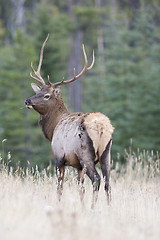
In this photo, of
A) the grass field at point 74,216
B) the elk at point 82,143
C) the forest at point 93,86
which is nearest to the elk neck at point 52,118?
the elk at point 82,143

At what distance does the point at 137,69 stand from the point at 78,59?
421 centimetres

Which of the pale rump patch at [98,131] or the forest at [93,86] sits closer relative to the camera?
the pale rump patch at [98,131]

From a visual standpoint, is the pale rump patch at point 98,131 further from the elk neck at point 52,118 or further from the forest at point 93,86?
the forest at point 93,86

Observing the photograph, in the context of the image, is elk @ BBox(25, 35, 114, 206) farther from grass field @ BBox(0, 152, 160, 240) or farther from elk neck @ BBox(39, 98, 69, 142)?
grass field @ BBox(0, 152, 160, 240)

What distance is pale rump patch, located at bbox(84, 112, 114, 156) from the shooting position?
7355 mm

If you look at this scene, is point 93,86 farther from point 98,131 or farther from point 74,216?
point 74,216

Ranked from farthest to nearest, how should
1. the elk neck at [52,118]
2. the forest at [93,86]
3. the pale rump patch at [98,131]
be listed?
the forest at [93,86]
the elk neck at [52,118]
the pale rump patch at [98,131]

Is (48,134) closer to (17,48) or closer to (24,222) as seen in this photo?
(24,222)

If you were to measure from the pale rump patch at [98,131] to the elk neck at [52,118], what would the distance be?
1542 mm

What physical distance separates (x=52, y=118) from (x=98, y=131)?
1.81 metres

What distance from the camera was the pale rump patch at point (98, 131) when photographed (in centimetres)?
736

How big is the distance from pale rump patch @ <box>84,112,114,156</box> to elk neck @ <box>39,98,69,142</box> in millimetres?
1542

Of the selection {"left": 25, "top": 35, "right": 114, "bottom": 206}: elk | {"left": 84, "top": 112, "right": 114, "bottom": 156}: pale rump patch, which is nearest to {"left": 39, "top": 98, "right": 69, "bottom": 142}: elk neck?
{"left": 25, "top": 35, "right": 114, "bottom": 206}: elk

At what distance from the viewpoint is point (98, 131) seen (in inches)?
290
